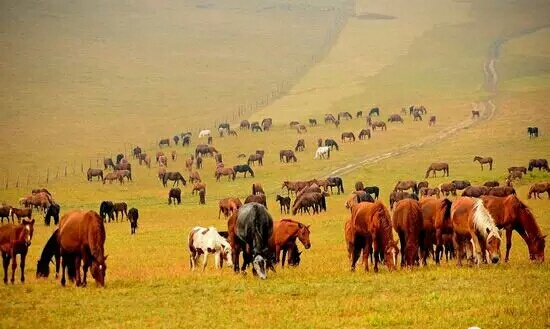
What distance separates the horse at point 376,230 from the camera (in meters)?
20.3

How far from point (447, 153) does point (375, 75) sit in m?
53.9

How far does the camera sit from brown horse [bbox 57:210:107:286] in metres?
19.3

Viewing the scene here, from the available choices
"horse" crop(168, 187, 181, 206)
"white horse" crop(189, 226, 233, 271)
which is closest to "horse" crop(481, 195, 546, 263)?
"white horse" crop(189, 226, 233, 271)

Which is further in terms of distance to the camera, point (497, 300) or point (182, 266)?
point (182, 266)

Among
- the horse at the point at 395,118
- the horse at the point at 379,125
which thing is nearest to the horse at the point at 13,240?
the horse at the point at 379,125

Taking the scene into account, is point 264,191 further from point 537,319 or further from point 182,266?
point 537,319

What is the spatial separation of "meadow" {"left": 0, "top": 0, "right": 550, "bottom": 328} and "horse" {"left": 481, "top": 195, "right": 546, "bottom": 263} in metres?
0.66

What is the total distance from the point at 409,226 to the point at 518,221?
2835 millimetres

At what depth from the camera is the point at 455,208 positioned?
21484mm

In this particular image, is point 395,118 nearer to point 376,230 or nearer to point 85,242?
point 376,230

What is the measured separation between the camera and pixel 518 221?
21.8 metres

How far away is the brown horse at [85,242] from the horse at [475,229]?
8.11 m

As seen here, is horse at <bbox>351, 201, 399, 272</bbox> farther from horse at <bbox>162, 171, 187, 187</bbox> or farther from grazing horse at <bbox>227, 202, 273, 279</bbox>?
horse at <bbox>162, 171, 187, 187</bbox>

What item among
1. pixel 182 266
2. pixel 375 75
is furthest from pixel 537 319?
pixel 375 75
